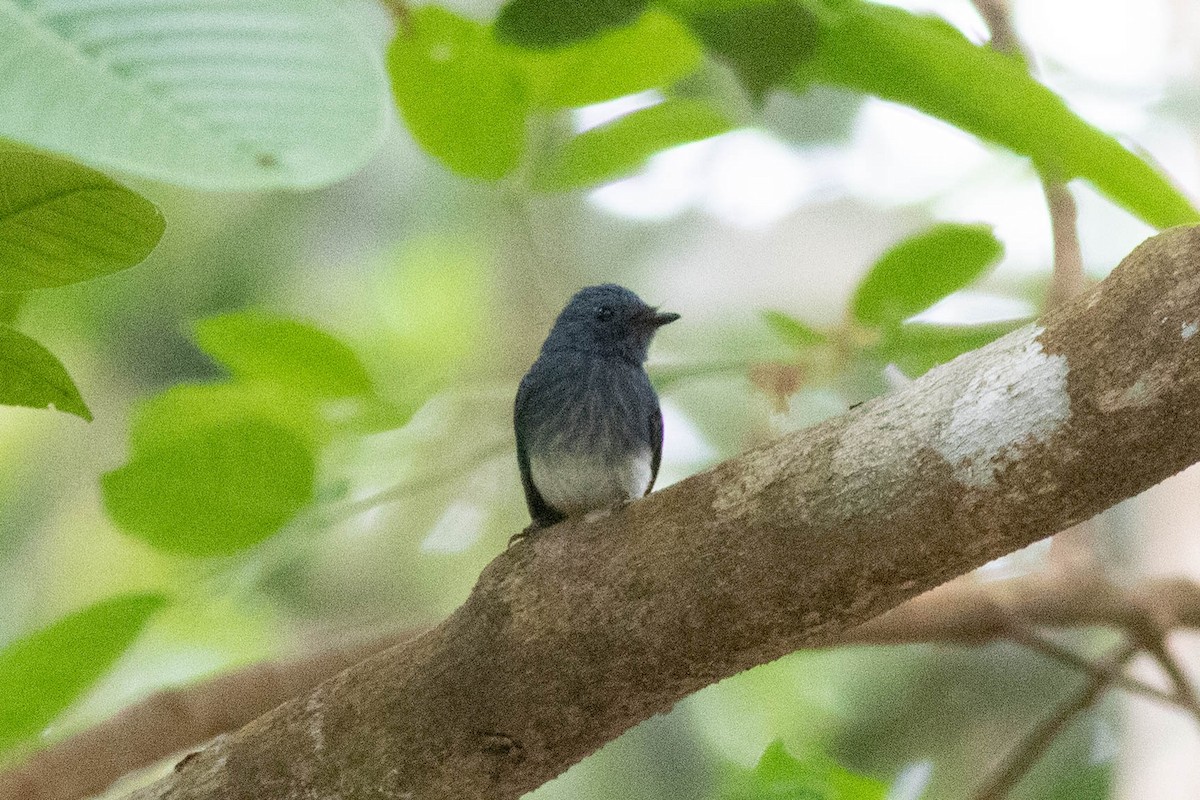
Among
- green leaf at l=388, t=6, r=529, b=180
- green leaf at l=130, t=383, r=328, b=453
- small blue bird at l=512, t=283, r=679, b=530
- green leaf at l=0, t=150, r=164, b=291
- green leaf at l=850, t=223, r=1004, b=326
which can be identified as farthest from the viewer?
small blue bird at l=512, t=283, r=679, b=530

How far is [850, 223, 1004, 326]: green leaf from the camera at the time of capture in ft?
Result: 5.92

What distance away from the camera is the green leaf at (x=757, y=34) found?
4.73 feet

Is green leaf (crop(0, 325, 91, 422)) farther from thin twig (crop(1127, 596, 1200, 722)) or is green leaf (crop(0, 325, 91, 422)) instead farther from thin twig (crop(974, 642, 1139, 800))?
thin twig (crop(1127, 596, 1200, 722))

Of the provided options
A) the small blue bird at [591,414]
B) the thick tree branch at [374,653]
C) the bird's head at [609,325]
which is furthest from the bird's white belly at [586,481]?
the thick tree branch at [374,653]

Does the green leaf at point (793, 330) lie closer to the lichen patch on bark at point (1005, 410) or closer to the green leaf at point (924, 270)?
the green leaf at point (924, 270)

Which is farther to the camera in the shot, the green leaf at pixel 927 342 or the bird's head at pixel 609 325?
the bird's head at pixel 609 325

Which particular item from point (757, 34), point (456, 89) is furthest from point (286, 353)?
point (757, 34)

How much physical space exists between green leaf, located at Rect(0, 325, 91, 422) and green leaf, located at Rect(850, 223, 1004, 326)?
46.4 inches

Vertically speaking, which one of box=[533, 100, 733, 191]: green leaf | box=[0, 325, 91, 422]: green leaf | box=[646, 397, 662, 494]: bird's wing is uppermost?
box=[533, 100, 733, 191]: green leaf

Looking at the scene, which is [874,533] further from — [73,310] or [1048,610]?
[73,310]

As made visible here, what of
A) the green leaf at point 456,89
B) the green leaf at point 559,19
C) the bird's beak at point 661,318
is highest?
the green leaf at point 456,89

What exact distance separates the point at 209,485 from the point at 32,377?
57cm

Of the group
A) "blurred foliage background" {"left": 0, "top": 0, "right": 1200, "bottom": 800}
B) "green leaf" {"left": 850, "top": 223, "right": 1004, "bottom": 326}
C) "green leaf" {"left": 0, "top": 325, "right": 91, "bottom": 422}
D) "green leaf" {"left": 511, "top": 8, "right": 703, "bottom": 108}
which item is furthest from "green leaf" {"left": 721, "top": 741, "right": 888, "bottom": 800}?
"green leaf" {"left": 511, "top": 8, "right": 703, "bottom": 108}

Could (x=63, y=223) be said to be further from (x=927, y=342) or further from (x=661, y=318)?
(x=661, y=318)
